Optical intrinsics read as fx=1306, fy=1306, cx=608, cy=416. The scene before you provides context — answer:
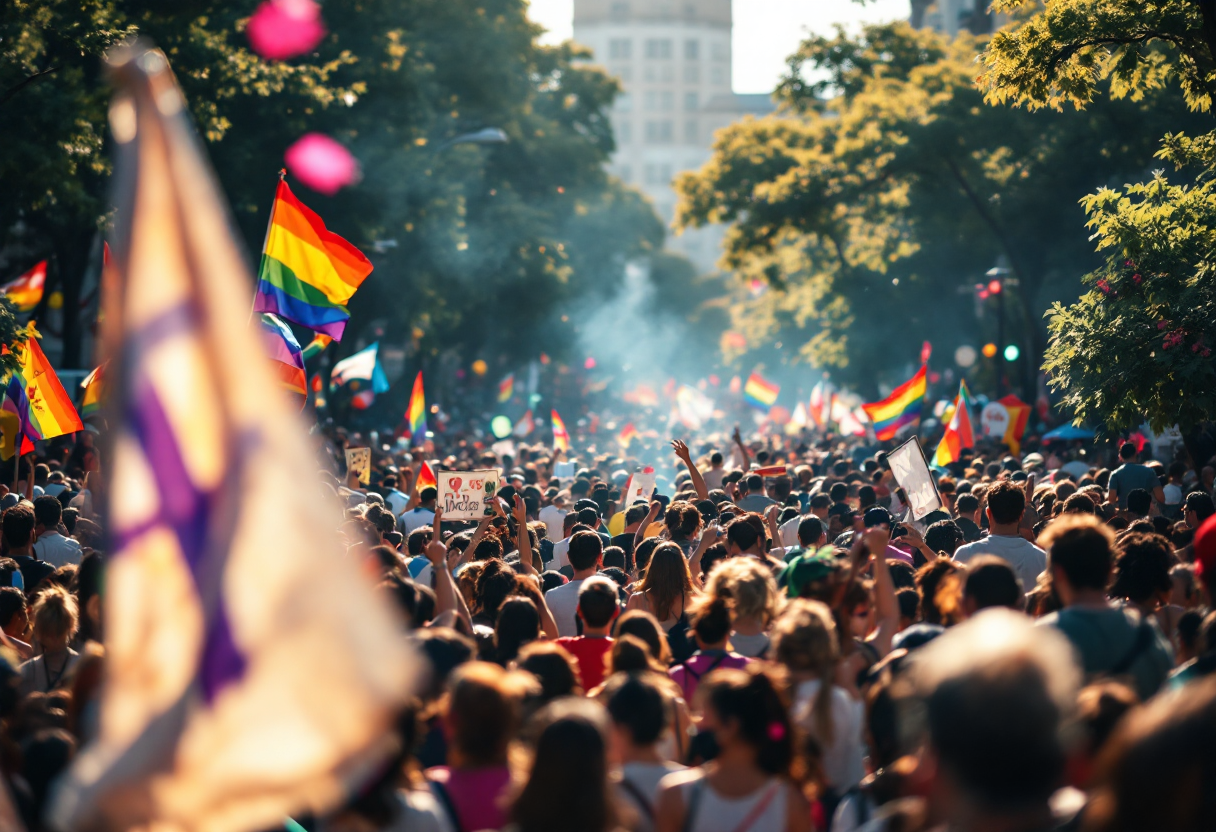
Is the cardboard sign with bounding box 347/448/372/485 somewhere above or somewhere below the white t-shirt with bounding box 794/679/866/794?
above

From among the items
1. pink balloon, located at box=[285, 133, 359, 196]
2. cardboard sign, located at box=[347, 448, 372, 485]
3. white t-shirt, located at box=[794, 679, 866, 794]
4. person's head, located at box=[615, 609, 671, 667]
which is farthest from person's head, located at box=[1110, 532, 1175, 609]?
pink balloon, located at box=[285, 133, 359, 196]

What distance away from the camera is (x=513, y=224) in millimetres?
39844

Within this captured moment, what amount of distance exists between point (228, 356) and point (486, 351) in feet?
163

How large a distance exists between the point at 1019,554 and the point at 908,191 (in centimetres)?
2740

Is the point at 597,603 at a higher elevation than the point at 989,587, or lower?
lower

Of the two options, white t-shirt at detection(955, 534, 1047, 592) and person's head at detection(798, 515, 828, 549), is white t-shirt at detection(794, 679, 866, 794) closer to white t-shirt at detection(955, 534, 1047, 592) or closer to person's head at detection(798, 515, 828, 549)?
white t-shirt at detection(955, 534, 1047, 592)

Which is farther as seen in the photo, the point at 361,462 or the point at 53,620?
the point at 361,462

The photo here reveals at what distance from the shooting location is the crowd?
2.68 m

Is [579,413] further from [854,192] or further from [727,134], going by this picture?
[854,192]

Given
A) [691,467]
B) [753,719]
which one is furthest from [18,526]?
[753,719]

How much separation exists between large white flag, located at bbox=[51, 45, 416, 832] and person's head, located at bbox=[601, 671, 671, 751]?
107cm

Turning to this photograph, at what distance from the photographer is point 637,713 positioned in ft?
13.1

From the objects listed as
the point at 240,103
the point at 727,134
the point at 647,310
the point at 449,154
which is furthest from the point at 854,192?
the point at 647,310

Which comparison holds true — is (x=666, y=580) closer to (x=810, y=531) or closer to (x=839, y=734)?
(x=810, y=531)
